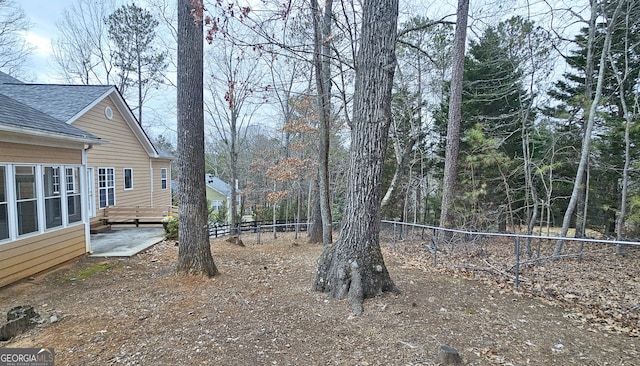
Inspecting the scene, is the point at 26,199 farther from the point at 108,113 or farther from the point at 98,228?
the point at 108,113

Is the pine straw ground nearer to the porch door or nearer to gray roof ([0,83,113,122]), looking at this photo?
the porch door

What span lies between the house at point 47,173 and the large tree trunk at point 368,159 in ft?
17.5

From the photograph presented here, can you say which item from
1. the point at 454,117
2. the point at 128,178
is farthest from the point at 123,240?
the point at 454,117

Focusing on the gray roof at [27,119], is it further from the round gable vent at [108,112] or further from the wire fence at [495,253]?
the wire fence at [495,253]

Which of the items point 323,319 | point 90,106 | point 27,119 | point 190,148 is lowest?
point 323,319

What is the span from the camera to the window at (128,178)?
11845mm

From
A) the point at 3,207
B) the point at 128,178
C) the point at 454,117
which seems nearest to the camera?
the point at 3,207

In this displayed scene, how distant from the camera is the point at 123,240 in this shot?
834 cm

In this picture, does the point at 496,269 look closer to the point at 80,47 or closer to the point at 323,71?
the point at 323,71

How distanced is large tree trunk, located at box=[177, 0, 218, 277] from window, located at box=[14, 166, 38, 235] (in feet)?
8.96

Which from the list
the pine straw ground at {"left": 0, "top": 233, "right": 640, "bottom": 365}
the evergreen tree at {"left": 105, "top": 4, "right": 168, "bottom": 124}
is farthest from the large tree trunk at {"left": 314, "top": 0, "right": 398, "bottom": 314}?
the evergreen tree at {"left": 105, "top": 4, "right": 168, "bottom": 124}

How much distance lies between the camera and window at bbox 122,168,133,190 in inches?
466

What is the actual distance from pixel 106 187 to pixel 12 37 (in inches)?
432

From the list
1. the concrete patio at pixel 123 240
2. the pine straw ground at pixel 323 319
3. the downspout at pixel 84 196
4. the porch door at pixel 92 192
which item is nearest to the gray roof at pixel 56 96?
the porch door at pixel 92 192
